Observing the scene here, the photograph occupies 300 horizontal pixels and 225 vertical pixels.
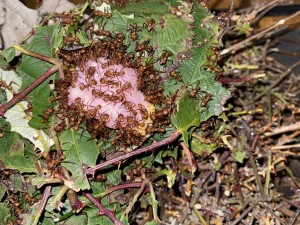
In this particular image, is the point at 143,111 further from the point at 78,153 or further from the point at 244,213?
the point at 244,213

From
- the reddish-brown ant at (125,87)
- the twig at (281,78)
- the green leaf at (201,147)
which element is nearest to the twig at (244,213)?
the green leaf at (201,147)

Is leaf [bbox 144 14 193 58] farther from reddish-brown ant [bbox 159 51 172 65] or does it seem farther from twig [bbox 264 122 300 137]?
twig [bbox 264 122 300 137]

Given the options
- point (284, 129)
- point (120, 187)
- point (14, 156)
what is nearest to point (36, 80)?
point (14, 156)

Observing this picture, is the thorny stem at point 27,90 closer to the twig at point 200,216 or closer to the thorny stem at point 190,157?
the thorny stem at point 190,157

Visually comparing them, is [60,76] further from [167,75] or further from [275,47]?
[275,47]

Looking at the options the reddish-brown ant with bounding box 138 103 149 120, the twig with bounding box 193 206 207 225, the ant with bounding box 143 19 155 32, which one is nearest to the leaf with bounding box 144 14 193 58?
the ant with bounding box 143 19 155 32

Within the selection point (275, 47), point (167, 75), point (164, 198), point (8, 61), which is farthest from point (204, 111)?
point (275, 47)
